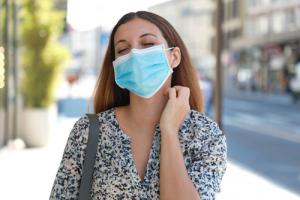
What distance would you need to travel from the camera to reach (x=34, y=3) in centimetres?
1284

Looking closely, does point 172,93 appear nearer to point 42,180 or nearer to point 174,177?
point 174,177

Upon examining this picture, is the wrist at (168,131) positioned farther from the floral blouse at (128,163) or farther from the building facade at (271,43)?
the building facade at (271,43)

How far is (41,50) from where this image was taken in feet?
42.0

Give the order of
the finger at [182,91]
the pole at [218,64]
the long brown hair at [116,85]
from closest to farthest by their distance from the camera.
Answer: the finger at [182,91], the long brown hair at [116,85], the pole at [218,64]

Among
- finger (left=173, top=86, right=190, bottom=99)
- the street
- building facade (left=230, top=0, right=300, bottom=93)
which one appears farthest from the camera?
building facade (left=230, top=0, right=300, bottom=93)

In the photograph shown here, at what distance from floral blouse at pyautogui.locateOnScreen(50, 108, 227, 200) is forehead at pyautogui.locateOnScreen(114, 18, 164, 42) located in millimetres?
290

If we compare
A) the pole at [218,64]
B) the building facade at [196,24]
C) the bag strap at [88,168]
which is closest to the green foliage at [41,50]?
the pole at [218,64]

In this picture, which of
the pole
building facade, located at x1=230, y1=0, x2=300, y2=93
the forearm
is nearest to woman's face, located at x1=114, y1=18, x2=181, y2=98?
the forearm

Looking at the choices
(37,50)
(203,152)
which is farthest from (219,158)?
(37,50)

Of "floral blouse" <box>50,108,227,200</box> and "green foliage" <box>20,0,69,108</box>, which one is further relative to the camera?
"green foliage" <box>20,0,69,108</box>

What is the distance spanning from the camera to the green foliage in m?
12.8

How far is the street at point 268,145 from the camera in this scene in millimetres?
11245

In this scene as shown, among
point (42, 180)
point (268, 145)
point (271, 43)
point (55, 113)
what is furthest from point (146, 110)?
point (271, 43)

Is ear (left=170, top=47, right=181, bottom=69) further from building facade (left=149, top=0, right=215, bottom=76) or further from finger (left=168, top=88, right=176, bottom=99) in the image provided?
building facade (left=149, top=0, right=215, bottom=76)
